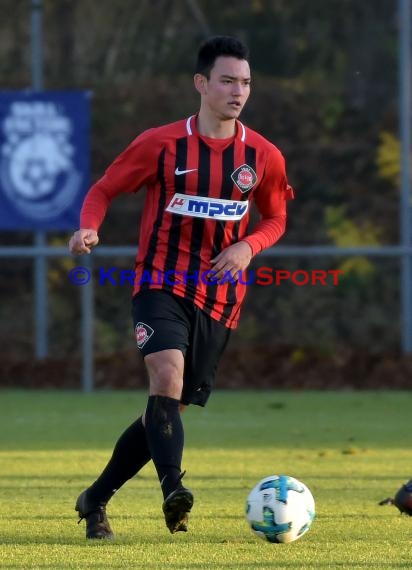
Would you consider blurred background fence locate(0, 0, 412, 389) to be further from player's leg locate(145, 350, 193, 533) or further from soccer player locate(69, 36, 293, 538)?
player's leg locate(145, 350, 193, 533)

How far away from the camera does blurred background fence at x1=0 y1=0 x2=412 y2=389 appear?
1476 cm

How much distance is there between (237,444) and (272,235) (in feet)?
12.4

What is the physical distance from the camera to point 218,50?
6.14 m

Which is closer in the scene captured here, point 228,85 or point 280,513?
point 280,513

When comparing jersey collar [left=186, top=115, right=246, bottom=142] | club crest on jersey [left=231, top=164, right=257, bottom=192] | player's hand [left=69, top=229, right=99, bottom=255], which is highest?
jersey collar [left=186, top=115, right=246, bottom=142]

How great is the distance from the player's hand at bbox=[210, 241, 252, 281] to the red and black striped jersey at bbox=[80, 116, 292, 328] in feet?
0.20

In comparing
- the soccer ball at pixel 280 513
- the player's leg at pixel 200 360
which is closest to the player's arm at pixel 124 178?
the player's leg at pixel 200 360

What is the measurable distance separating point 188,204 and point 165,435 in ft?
3.26

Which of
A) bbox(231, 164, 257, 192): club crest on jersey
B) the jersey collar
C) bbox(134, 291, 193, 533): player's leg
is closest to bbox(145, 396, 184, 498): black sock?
bbox(134, 291, 193, 533): player's leg

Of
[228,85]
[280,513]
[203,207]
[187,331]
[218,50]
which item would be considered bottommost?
[280,513]

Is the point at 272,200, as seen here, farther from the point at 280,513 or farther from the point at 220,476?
the point at 220,476

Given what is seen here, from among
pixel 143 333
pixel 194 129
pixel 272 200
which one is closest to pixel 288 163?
pixel 272 200

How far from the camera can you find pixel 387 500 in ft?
23.2

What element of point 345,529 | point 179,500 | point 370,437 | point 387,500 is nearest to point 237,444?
point 370,437
